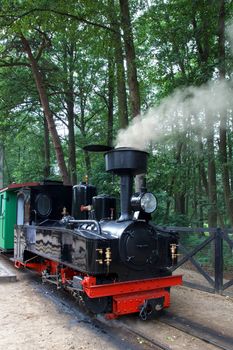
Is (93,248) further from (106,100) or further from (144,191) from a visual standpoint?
(106,100)

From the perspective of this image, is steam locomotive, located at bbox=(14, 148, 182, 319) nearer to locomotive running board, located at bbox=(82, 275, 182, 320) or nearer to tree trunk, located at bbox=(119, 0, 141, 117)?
locomotive running board, located at bbox=(82, 275, 182, 320)

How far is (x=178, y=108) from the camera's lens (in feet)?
37.4

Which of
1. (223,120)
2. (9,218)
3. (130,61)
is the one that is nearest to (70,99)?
(130,61)

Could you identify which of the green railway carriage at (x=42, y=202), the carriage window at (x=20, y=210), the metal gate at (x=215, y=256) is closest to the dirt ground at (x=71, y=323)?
the metal gate at (x=215, y=256)

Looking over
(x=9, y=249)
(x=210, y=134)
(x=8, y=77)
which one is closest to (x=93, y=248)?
(x=9, y=249)

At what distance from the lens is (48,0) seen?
395 inches

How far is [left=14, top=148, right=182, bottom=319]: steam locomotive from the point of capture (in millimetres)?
5664

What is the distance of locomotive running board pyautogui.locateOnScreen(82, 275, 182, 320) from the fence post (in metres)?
1.96

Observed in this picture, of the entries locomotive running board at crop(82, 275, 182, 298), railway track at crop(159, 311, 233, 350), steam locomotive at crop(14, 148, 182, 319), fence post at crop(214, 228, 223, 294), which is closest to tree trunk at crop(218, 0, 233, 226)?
fence post at crop(214, 228, 223, 294)

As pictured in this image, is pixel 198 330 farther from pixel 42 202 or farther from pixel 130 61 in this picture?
pixel 130 61

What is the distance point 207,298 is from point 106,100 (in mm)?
14997

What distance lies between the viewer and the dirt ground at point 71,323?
5.15 meters

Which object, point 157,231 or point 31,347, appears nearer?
point 31,347

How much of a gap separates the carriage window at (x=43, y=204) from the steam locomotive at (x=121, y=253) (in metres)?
1.71
